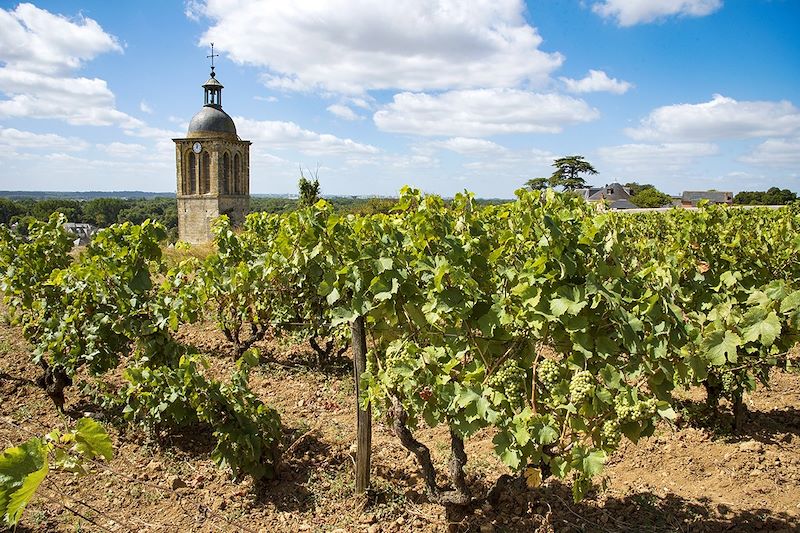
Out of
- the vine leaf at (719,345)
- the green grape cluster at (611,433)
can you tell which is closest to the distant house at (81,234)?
the green grape cluster at (611,433)

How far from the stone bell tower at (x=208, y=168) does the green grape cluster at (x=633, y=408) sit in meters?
31.3

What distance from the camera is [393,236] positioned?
315 centimetres

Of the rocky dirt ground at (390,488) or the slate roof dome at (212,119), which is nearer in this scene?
the rocky dirt ground at (390,488)

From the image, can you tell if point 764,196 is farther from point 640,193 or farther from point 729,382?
point 729,382

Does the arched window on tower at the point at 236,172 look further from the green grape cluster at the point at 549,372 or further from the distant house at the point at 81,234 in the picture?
the green grape cluster at the point at 549,372

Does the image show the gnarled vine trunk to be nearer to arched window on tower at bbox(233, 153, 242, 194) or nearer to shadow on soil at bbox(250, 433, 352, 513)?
shadow on soil at bbox(250, 433, 352, 513)

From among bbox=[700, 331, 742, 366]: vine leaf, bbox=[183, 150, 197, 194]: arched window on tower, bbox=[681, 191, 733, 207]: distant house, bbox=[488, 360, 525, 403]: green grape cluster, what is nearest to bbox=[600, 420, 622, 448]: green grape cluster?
bbox=[488, 360, 525, 403]: green grape cluster

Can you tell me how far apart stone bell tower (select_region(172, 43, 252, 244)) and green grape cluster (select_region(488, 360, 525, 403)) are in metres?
30.9

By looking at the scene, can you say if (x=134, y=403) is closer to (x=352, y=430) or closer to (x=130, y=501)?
(x=130, y=501)

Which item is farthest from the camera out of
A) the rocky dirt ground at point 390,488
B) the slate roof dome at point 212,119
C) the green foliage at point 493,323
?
the slate roof dome at point 212,119

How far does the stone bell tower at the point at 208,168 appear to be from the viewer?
31547mm

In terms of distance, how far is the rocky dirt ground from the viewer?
3.46 m

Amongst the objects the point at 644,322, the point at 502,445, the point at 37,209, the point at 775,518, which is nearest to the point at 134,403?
the point at 502,445

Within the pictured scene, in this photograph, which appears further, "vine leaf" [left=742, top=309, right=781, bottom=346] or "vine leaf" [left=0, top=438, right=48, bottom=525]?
"vine leaf" [left=742, top=309, right=781, bottom=346]
